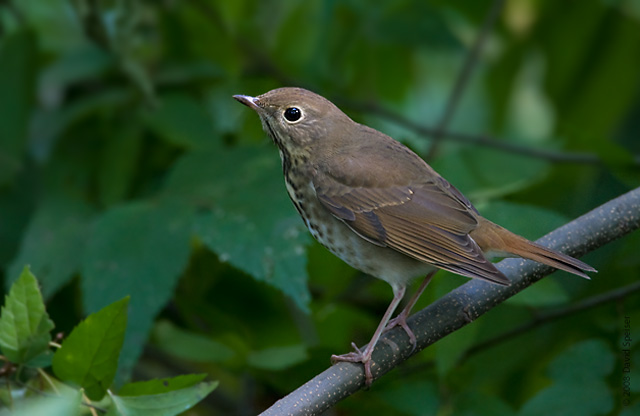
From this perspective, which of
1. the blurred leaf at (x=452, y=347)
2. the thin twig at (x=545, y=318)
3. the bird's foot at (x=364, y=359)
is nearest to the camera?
the bird's foot at (x=364, y=359)

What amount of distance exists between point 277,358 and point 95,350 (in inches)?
44.4

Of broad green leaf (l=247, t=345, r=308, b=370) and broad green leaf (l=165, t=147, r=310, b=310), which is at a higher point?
broad green leaf (l=165, t=147, r=310, b=310)

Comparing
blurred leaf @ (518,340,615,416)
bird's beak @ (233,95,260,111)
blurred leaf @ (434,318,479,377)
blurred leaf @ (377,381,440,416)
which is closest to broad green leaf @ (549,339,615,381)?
blurred leaf @ (518,340,615,416)

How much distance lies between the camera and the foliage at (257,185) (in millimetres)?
2990

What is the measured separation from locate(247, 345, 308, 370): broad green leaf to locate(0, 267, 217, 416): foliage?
931mm

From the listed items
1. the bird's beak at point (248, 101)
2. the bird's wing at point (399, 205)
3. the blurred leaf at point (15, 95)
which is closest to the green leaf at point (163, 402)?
the bird's wing at point (399, 205)

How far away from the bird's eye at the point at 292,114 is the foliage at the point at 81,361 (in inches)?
43.3

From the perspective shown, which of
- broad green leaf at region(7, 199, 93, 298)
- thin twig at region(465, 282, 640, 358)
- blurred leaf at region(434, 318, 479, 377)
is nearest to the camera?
blurred leaf at region(434, 318, 479, 377)

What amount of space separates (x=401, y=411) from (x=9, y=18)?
10.6ft

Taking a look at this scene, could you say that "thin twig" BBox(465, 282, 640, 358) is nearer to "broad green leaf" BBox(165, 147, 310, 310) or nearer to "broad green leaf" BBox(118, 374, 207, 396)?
"broad green leaf" BBox(165, 147, 310, 310)

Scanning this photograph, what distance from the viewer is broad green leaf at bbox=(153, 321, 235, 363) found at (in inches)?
125

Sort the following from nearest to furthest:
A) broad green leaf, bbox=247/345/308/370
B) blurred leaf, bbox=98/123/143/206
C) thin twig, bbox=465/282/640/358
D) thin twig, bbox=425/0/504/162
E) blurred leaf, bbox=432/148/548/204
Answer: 1. broad green leaf, bbox=247/345/308/370
2. thin twig, bbox=465/282/640/358
3. blurred leaf, bbox=432/148/548/204
4. blurred leaf, bbox=98/123/143/206
5. thin twig, bbox=425/0/504/162

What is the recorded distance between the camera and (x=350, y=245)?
111 inches

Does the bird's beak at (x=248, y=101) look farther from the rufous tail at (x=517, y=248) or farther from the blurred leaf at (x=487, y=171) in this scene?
the blurred leaf at (x=487, y=171)
